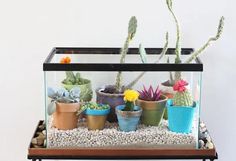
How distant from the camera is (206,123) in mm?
1587

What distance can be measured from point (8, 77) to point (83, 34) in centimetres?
29

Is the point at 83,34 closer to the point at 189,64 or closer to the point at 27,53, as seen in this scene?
the point at 27,53

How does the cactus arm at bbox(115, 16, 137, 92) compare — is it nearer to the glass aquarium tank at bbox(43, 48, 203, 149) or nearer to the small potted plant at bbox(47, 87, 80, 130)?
the glass aquarium tank at bbox(43, 48, 203, 149)

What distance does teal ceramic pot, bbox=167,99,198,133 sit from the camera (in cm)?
126

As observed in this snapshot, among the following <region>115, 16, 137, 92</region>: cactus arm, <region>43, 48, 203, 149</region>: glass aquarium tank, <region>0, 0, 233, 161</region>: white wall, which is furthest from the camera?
<region>0, 0, 233, 161</region>: white wall

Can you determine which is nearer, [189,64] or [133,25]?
[189,64]

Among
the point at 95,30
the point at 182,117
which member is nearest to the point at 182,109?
the point at 182,117

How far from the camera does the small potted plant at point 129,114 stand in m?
1.26

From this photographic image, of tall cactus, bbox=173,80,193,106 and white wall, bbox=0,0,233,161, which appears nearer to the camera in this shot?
tall cactus, bbox=173,80,193,106

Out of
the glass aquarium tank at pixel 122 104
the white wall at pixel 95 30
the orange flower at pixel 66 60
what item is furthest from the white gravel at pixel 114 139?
the white wall at pixel 95 30

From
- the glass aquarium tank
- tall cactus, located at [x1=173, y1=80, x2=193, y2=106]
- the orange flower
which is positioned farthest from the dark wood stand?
the orange flower

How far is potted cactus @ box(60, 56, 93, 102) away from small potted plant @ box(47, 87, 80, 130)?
0.12 ft

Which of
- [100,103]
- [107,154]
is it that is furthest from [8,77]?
[107,154]

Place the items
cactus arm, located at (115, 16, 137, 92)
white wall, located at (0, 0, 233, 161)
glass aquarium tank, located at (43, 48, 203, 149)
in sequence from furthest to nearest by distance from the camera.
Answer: white wall, located at (0, 0, 233, 161) < cactus arm, located at (115, 16, 137, 92) < glass aquarium tank, located at (43, 48, 203, 149)
